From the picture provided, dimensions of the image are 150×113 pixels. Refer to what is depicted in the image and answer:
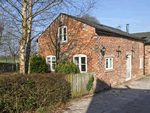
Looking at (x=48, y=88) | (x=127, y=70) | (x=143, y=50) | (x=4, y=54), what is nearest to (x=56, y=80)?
(x=48, y=88)

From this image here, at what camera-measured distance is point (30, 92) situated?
561 cm

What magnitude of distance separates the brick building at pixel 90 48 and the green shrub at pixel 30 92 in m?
3.94

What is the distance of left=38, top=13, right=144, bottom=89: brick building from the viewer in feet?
33.3

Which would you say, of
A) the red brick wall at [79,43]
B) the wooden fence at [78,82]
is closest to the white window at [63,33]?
the red brick wall at [79,43]

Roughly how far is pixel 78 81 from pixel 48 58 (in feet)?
19.2

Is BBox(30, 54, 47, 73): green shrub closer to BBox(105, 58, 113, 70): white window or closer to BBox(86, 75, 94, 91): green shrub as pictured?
BBox(86, 75, 94, 91): green shrub

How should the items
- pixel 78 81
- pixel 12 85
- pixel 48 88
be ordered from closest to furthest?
pixel 12 85
pixel 48 88
pixel 78 81

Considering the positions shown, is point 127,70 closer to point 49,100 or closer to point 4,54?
point 49,100

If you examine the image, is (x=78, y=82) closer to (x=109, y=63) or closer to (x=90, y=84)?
(x=90, y=84)

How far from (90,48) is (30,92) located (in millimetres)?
5670

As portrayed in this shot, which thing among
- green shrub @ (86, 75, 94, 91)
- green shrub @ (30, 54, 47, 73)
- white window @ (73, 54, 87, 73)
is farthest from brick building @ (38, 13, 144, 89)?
green shrub @ (30, 54, 47, 73)

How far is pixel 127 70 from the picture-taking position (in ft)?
47.1

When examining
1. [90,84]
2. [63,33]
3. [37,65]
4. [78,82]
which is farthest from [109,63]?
[37,65]

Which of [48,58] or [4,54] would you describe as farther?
[4,54]
